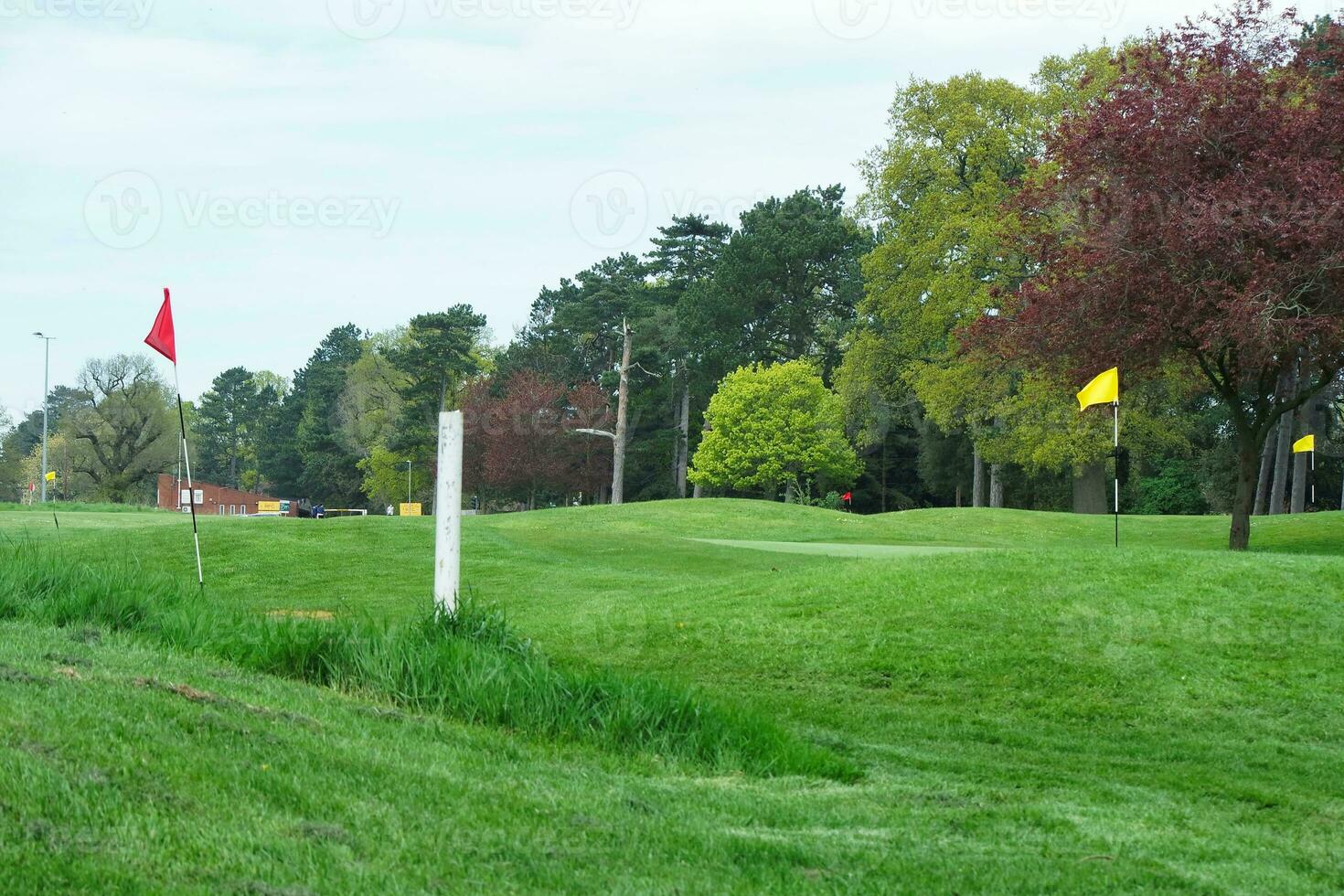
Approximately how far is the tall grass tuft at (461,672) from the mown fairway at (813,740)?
0.28 m

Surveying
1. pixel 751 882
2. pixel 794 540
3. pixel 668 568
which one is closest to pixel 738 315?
pixel 794 540

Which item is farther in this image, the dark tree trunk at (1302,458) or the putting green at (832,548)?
the dark tree trunk at (1302,458)

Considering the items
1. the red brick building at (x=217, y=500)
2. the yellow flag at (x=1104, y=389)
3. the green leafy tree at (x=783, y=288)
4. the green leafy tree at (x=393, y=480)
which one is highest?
the green leafy tree at (x=783, y=288)

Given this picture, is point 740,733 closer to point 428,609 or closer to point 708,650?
point 428,609

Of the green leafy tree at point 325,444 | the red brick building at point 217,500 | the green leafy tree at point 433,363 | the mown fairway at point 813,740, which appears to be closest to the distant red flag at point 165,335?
the mown fairway at point 813,740

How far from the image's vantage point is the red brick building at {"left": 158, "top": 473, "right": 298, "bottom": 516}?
80.4 metres

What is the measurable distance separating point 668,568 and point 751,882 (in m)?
15.5

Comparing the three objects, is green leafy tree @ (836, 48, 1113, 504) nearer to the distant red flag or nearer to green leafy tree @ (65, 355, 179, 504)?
the distant red flag

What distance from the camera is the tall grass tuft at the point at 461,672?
20.2 ft

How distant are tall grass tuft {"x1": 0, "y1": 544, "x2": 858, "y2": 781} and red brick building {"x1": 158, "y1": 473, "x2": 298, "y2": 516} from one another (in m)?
68.9

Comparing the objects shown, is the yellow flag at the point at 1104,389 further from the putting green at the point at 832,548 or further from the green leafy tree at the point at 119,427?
the green leafy tree at the point at 119,427

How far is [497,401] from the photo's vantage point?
69.4 metres

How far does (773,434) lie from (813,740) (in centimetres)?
4752

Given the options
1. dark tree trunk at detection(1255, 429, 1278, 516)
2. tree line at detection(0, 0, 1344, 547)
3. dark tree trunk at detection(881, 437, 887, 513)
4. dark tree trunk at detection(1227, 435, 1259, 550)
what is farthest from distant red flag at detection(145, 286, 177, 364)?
dark tree trunk at detection(881, 437, 887, 513)
